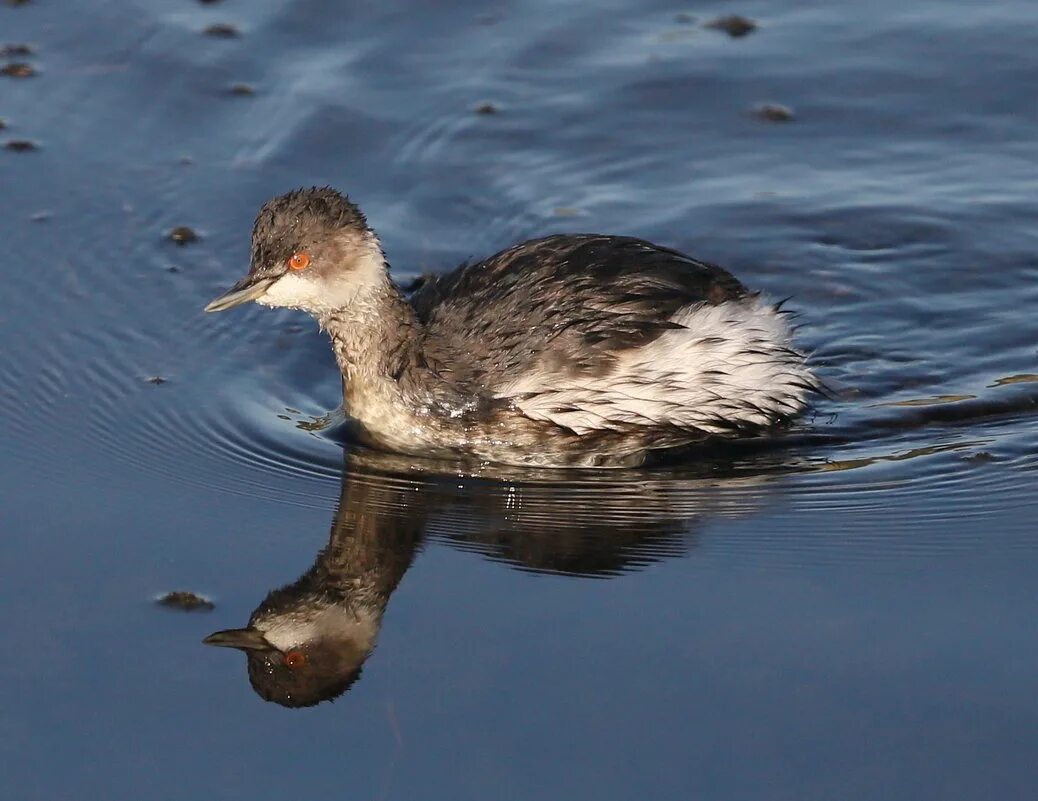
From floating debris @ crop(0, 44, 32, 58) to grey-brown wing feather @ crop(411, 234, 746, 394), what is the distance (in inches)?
170

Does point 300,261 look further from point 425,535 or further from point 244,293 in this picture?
point 425,535

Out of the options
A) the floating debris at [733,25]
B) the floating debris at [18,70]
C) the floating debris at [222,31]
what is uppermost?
the floating debris at [733,25]

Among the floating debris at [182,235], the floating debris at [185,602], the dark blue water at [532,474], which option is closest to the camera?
the dark blue water at [532,474]

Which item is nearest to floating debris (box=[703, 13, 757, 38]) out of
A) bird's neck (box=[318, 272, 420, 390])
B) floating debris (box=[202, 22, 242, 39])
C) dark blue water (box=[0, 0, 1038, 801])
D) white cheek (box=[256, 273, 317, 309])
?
dark blue water (box=[0, 0, 1038, 801])

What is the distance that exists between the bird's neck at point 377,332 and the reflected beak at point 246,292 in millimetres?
308

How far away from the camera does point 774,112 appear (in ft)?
33.9

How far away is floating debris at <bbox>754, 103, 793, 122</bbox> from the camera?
1028cm

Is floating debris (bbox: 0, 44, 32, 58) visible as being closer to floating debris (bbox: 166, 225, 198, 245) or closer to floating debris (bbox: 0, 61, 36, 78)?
floating debris (bbox: 0, 61, 36, 78)

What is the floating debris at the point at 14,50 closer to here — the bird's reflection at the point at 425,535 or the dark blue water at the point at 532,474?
the dark blue water at the point at 532,474

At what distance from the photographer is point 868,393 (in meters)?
8.05

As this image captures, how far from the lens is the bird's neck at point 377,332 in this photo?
7691mm

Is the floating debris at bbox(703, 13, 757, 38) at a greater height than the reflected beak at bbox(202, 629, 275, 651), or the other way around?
the floating debris at bbox(703, 13, 757, 38)

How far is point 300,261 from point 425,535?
1492mm

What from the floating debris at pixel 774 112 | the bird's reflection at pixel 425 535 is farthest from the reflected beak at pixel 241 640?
the floating debris at pixel 774 112
